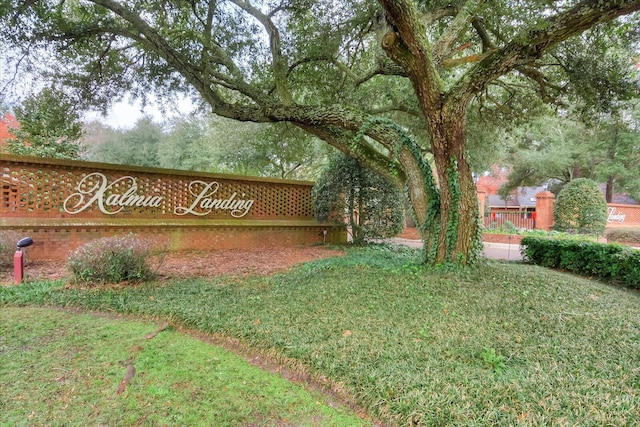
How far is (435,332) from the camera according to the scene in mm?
2926

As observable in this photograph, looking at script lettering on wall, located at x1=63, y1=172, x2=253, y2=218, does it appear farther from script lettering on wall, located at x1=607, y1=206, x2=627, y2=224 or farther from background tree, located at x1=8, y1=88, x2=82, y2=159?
script lettering on wall, located at x1=607, y1=206, x2=627, y2=224

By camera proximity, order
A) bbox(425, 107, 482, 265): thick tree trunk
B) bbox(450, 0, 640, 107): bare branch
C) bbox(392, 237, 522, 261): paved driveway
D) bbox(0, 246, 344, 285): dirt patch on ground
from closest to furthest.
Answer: bbox(450, 0, 640, 107): bare branch, bbox(425, 107, 482, 265): thick tree trunk, bbox(0, 246, 344, 285): dirt patch on ground, bbox(392, 237, 522, 261): paved driveway

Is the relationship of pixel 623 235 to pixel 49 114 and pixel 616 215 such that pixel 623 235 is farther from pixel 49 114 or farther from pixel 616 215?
pixel 49 114

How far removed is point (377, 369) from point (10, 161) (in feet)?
22.7

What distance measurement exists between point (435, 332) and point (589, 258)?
4.90m

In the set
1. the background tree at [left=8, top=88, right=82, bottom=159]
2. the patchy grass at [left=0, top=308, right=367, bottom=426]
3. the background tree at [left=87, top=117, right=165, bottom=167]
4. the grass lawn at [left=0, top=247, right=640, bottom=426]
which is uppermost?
the background tree at [left=87, top=117, right=165, bottom=167]

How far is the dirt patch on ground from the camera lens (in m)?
5.12

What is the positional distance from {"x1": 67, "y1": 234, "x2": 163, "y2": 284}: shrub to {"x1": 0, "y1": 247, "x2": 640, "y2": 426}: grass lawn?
0.26 m

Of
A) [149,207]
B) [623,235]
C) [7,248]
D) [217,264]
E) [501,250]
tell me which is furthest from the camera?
[623,235]

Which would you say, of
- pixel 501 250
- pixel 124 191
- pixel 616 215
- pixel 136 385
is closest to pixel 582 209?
pixel 501 250

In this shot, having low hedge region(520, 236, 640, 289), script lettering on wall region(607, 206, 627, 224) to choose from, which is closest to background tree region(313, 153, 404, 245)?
low hedge region(520, 236, 640, 289)

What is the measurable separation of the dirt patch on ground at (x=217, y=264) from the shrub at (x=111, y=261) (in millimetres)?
454

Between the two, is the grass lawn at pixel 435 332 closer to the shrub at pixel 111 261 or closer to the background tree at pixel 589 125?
the shrub at pixel 111 261

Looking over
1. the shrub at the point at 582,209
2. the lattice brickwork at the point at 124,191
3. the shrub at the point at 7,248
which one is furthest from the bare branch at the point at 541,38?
the shrub at the point at 582,209
